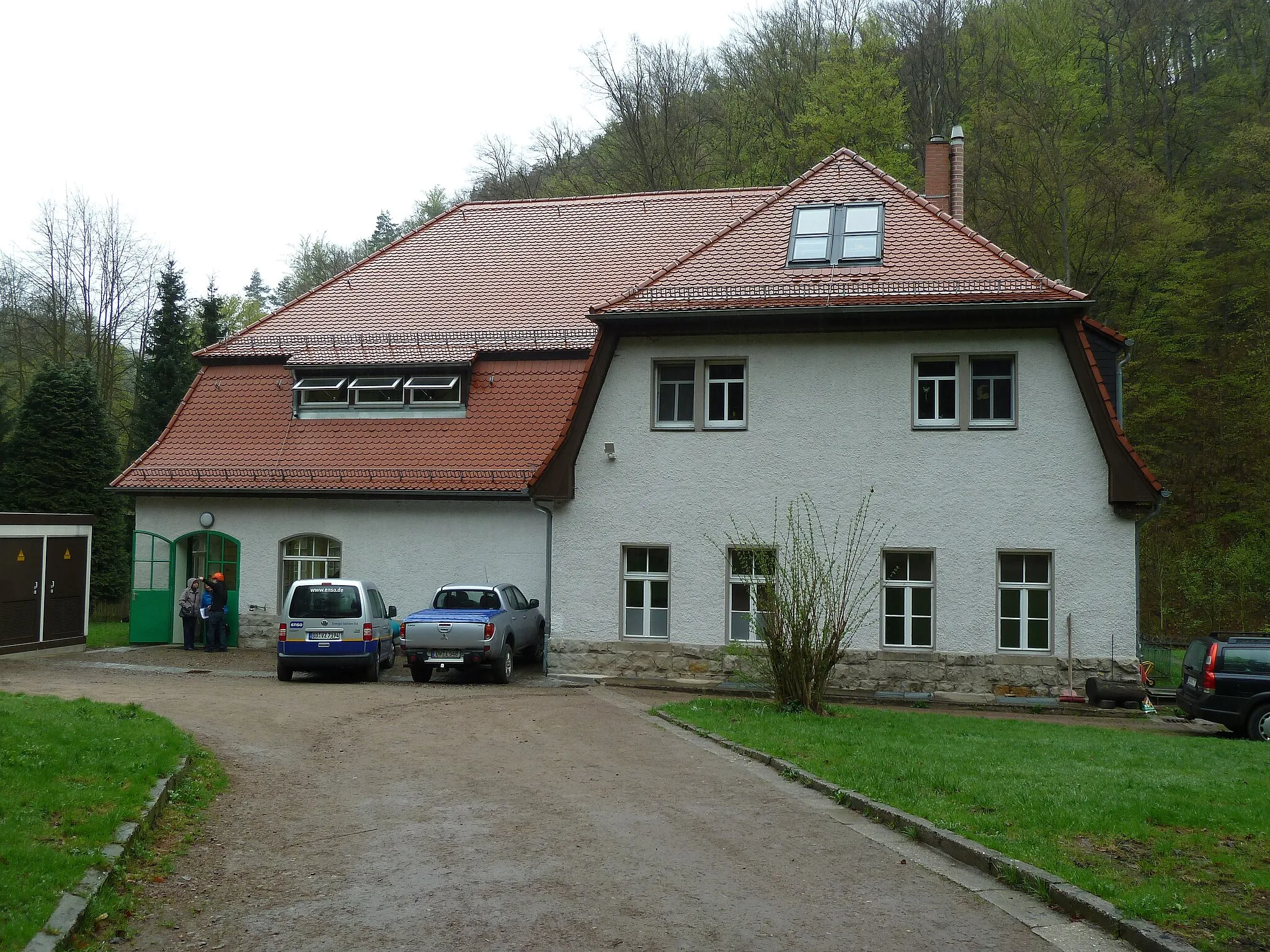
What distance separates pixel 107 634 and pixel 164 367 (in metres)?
15.3

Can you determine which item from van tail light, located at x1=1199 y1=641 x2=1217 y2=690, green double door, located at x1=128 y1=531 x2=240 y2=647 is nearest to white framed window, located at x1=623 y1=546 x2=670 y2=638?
van tail light, located at x1=1199 y1=641 x2=1217 y2=690

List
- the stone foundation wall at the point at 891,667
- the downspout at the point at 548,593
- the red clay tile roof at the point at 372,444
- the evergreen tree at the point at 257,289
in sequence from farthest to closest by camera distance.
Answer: the evergreen tree at the point at 257,289 → the red clay tile roof at the point at 372,444 → the downspout at the point at 548,593 → the stone foundation wall at the point at 891,667

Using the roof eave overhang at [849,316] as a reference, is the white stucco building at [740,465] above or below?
below

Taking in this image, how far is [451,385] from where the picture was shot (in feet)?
82.8

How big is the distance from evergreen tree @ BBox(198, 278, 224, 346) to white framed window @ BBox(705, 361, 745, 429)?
95.5 feet

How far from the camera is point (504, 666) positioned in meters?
20.6

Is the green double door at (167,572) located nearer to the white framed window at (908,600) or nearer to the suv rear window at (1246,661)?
the white framed window at (908,600)

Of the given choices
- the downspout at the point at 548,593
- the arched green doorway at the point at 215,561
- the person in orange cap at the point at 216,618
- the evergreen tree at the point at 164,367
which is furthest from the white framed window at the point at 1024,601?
the evergreen tree at the point at 164,367

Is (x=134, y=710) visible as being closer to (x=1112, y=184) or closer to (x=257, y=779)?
(x=257, y=779)

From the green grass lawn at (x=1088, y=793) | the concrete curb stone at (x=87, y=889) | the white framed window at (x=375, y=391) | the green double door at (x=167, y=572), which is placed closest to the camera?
the concrete curb stone at (x=87, y=889)

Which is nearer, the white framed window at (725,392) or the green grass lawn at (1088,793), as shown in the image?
the green grass lawn at (1088,793)

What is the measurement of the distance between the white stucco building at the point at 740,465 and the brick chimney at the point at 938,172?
12.5ft

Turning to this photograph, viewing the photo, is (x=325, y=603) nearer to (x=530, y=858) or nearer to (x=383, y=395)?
(x=383, y=395)

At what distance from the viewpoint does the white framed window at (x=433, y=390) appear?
25.4 m
